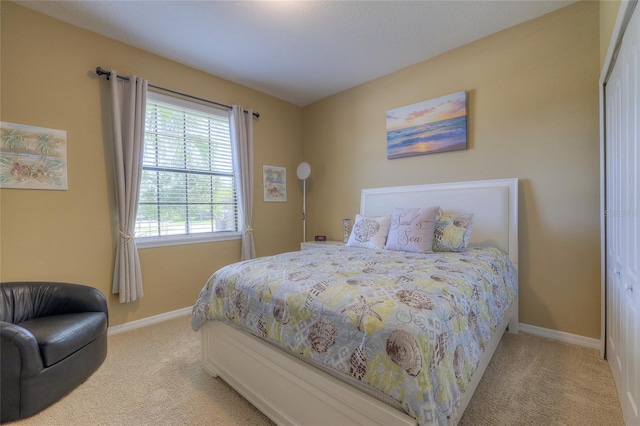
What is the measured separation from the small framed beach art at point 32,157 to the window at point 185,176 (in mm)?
656

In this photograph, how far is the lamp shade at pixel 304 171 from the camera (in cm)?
417

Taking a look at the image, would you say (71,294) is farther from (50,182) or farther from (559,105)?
(559,105)

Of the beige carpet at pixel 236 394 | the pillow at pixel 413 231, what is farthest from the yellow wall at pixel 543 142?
the pillow at pixel 413 231

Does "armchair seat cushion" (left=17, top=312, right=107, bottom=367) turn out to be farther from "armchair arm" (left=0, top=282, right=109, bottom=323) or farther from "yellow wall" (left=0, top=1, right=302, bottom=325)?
"yellow wall" (left=0, top=1, right=302, bottom=325)

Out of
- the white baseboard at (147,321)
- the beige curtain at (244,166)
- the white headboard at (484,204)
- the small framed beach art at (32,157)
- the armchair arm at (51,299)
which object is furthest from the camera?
the beige curtain at (244,166)

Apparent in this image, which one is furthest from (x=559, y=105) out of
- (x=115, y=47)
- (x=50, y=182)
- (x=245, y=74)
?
(x=50, y=182)

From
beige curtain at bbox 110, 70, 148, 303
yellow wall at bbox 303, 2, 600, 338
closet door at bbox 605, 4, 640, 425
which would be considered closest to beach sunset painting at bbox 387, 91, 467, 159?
yellow wall at bbox 303, 2, 600, 338

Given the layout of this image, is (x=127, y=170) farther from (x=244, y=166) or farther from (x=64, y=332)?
(x=64, y=332)

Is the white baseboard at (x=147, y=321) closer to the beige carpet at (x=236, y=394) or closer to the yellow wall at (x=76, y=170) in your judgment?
the yellow wall at (x=76, y=170)

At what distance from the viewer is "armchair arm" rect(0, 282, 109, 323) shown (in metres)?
2.02

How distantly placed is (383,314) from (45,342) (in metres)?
1.95

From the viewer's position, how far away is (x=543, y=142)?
2506 millimetres

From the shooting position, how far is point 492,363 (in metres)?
2.08

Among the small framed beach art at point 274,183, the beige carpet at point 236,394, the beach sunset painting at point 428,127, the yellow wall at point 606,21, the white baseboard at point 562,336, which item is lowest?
the beige carpet at point 236,394
